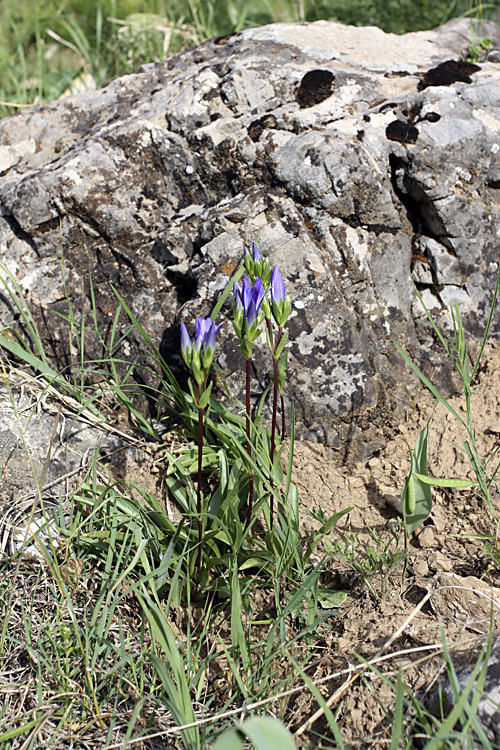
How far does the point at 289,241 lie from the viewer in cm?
253

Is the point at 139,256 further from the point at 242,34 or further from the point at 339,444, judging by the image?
the point at 242,34

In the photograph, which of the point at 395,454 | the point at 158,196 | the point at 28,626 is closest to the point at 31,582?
the point at 28,626

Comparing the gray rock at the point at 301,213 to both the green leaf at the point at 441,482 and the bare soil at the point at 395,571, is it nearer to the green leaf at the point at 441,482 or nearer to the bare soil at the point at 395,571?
the bare soil at the point at 395,571

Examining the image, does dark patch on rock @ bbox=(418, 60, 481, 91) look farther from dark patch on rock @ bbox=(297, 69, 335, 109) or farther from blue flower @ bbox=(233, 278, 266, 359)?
blue flower @ bbox=(233, 278, 266, 359)

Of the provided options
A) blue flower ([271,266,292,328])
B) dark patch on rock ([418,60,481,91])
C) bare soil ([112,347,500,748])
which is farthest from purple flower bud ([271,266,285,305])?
dark patch on rock ([418,60,481,91])

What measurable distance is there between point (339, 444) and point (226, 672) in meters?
1.01

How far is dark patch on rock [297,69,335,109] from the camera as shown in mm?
2883

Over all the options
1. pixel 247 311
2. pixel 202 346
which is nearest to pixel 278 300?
pixel 247 311

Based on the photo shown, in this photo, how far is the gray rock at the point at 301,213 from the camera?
249 centimetres

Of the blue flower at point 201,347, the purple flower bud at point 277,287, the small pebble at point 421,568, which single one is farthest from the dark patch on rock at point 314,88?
the small pebble at point 421,568

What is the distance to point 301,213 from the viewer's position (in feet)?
8.40

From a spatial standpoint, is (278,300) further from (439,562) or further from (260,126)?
(260,126)

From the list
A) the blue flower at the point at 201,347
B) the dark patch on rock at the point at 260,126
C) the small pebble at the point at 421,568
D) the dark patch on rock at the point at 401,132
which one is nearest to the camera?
the blue flower at the point at 201,347

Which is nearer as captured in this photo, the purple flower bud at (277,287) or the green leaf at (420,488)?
the purple flower bud at (277,287)
